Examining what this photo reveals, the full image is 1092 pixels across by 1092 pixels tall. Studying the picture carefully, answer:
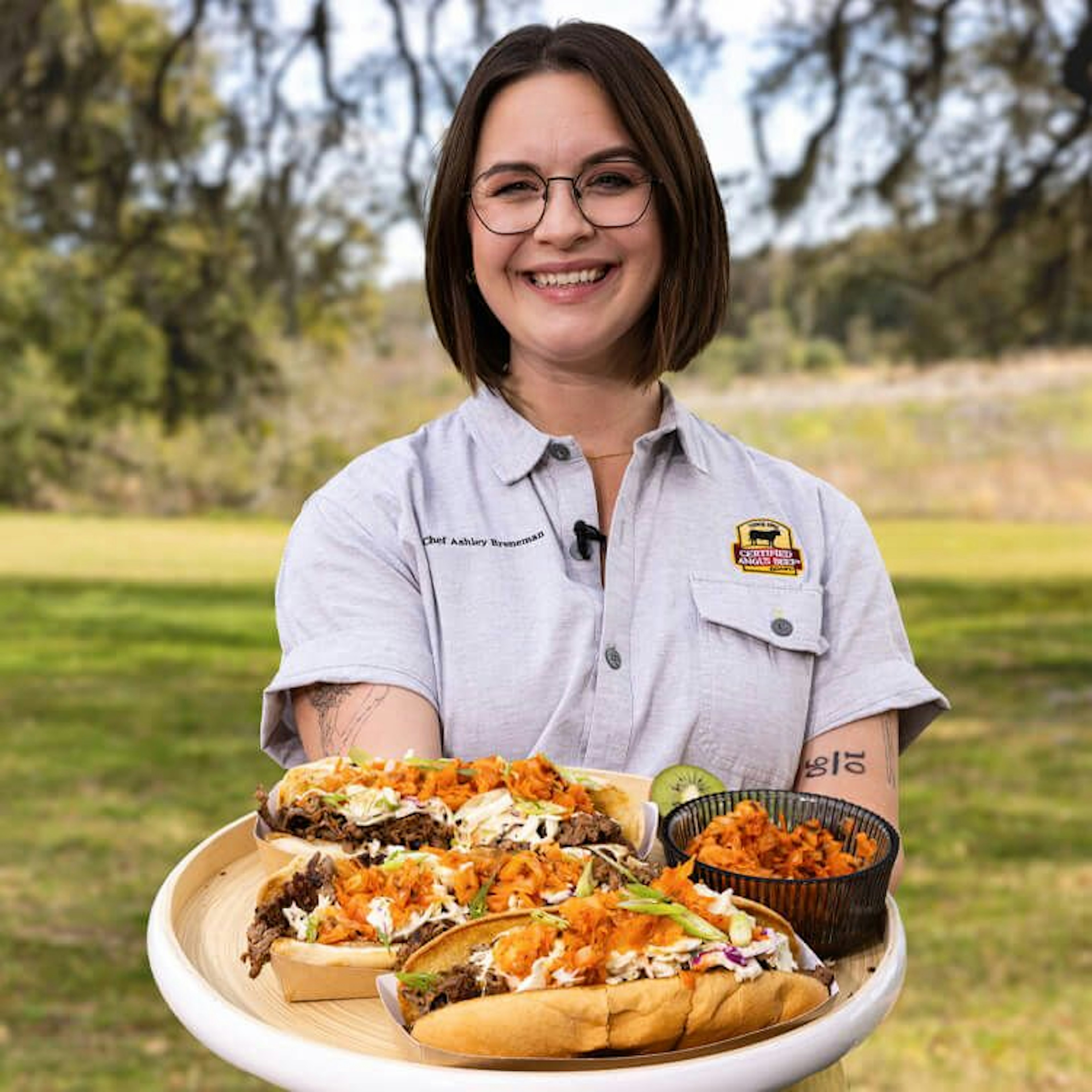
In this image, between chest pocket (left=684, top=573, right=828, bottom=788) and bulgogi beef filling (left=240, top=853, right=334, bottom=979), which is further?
chest pocket (left=684, top=573, right=828, bottom=788)

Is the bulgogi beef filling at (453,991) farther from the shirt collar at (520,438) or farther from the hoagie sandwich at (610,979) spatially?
the shirt collar at (520,438)

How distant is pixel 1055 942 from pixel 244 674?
18.2ft

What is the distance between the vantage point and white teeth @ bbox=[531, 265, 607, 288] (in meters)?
1.97

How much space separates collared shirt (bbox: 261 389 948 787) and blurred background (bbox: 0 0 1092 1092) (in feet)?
17.1

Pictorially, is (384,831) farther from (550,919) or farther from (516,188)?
(516,188)

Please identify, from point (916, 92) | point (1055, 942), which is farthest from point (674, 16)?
point (1055, 942)

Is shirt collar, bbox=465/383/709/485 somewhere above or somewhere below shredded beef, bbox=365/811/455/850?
above

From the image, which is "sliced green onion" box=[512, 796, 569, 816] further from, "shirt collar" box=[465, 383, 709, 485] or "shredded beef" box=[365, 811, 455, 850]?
"shirt collar" box=[465, 383, 709, 485]

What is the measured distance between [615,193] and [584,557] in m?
0.52

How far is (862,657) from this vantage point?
6.72 ft

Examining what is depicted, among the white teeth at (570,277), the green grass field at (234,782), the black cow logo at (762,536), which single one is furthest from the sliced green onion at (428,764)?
the green grass field at (234,782)

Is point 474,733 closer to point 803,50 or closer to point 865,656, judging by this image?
point 865,656

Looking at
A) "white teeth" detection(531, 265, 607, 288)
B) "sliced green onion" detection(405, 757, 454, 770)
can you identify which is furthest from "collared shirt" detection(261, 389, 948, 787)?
"white teeth" detection(531, 265, 607, 288)

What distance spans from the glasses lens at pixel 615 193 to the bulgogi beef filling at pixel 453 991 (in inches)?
41.3
